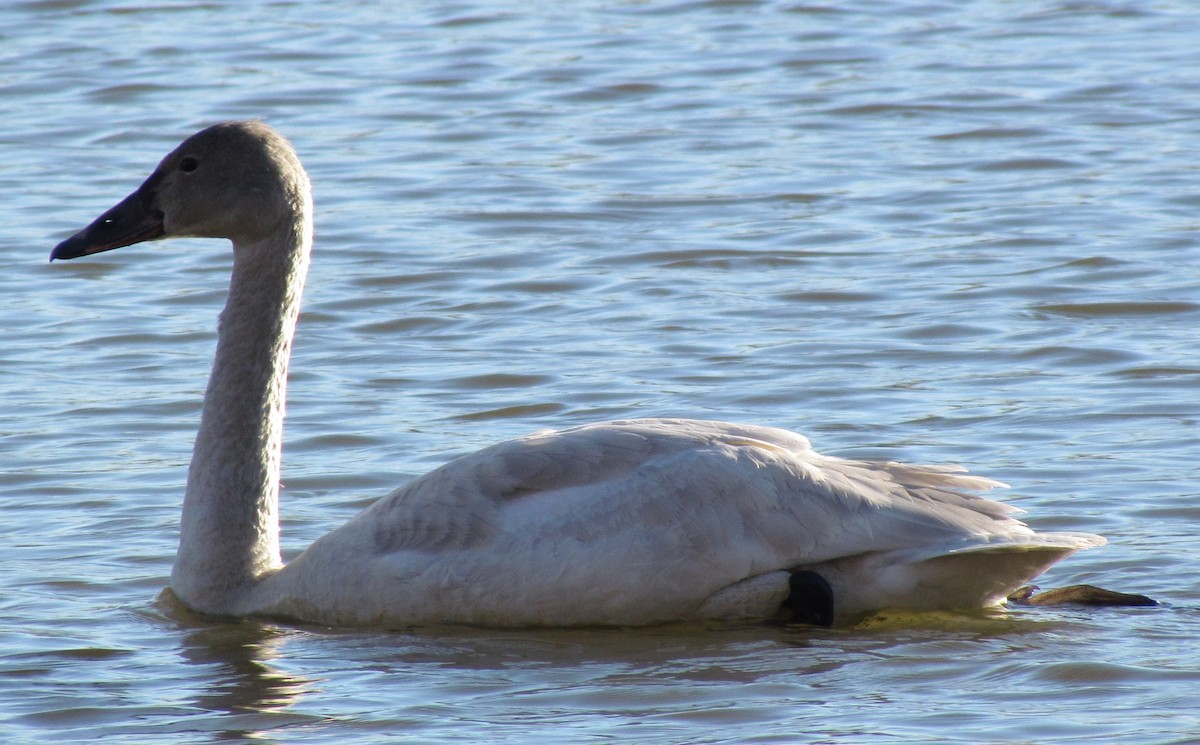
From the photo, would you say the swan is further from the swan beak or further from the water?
the swan beak

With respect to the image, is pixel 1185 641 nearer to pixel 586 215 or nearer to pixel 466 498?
pixel 466 498

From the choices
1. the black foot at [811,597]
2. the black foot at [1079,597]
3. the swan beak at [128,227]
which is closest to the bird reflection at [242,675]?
the swan beak at [128,227]

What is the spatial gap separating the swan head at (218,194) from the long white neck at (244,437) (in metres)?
0.07

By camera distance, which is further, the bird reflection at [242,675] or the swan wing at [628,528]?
the swan wing at [628,528]

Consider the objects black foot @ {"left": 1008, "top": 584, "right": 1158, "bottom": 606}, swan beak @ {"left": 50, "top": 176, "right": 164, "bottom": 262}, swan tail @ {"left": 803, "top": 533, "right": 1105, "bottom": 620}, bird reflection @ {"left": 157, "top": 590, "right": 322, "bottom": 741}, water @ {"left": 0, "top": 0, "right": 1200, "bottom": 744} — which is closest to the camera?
bird reflection @ {"left": 157, "top": 590, "right": 322, "bottom": 741}

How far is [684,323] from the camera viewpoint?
10578mm

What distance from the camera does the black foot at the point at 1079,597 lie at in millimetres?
6922

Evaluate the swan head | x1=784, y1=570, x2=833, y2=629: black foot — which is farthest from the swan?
the swan head

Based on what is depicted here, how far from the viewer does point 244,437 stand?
740 cm

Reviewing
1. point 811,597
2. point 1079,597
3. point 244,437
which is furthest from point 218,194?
point 1079,597

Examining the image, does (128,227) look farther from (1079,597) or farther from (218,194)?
(1079,597)

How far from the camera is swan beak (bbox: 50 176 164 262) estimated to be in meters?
7.57

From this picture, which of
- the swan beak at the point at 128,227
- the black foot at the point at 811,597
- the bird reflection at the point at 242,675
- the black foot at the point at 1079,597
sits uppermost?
the swan beak at the point at 128,227

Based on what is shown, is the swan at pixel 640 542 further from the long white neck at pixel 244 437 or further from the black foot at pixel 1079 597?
the black foot at pixel 1079 597
